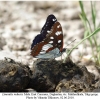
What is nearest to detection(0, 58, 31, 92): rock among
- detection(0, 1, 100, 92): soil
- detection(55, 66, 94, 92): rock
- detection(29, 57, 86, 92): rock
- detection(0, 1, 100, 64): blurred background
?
detection(0, 1, 100, 92): soil

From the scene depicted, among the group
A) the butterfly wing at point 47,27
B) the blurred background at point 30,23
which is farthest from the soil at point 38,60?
the butterfly wing at point 47,27

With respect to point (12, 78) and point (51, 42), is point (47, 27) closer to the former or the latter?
point (51, 42)

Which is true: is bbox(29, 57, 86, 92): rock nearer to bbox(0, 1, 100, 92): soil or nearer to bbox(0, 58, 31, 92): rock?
bbox(0, 1, 100, 92): soil

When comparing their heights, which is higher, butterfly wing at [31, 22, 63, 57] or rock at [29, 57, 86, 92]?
butterfly wing at [31, 22, 63, 57]

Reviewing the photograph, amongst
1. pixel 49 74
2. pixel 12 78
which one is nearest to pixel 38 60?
pixel 49 74

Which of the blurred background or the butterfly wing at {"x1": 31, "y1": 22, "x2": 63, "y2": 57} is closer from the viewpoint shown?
the butterfly wing at {"x1": 31, "y1": 22, "x2": 63, "y2": 57}

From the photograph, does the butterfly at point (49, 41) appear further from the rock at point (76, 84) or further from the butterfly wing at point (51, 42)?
the rock at point (76, 84)
